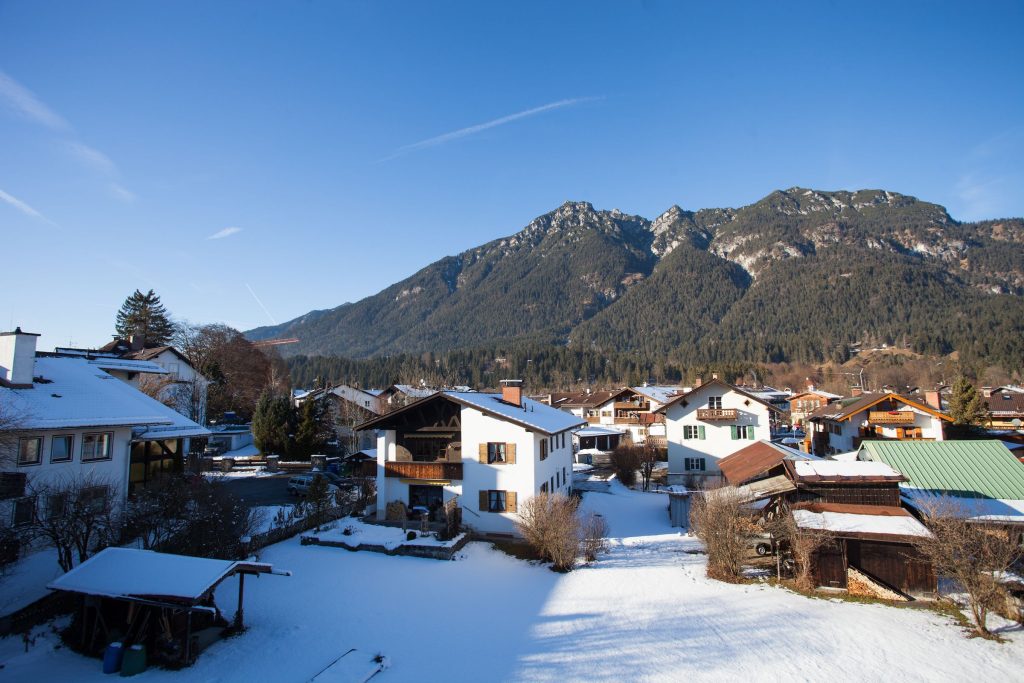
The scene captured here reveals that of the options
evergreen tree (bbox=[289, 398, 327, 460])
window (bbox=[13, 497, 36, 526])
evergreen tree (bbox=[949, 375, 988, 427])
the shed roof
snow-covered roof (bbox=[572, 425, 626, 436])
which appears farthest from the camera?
snow-covered roof (bbox=[572, 425, 626, 436])

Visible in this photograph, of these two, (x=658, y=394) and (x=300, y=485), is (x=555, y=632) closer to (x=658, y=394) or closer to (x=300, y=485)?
(x=300, y=485)

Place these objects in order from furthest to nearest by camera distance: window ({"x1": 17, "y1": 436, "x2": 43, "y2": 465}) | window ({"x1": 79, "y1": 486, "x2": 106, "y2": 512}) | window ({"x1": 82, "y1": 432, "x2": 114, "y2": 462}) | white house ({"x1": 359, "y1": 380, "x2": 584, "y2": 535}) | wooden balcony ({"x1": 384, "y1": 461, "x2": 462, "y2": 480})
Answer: wooden balcony ({"x1": 384, "y1": 461, "x2": 462, "y2": 480}) < white house ({"x1": 359, "y1": 380, "x2": 584, "y2": 535}) < window ({"x1": 82, "y1": 432, "x2": 114, "y2": 462}) < window ({"x1": 17, "y1": 436, "x2": 43, "y2": 465}) < window ({"x1": 79, "y1": 486, "x2": 106, "y2": 512})

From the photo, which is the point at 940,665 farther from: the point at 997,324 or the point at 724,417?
the point at 997,324

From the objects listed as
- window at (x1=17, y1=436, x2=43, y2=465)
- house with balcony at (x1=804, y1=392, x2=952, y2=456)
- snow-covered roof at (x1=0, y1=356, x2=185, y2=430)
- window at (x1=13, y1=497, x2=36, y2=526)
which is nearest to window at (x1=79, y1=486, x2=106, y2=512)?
window at (x1=13, y1=497, x2=36, y2=526)

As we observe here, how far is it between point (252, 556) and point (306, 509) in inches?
243

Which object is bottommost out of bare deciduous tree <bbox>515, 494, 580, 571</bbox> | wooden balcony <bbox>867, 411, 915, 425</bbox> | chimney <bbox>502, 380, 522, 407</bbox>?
bare deciduous tree <bbox>515, 494, 580, 571</bbox>

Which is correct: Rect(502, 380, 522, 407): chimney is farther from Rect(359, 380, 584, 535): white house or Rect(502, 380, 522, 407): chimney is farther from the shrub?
the shrub

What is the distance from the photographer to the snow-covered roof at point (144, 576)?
1301cm

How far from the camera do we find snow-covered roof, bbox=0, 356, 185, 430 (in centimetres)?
1961

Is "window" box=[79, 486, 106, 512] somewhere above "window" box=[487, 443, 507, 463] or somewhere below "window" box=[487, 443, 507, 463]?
below

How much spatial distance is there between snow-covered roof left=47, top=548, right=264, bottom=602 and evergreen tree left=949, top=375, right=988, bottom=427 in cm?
6152

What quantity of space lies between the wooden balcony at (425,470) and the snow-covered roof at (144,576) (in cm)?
1408

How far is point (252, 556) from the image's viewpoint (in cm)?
2144

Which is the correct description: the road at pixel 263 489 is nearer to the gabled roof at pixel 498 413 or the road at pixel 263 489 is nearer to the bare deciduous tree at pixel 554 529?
the gabled roof at pixel 498 413
